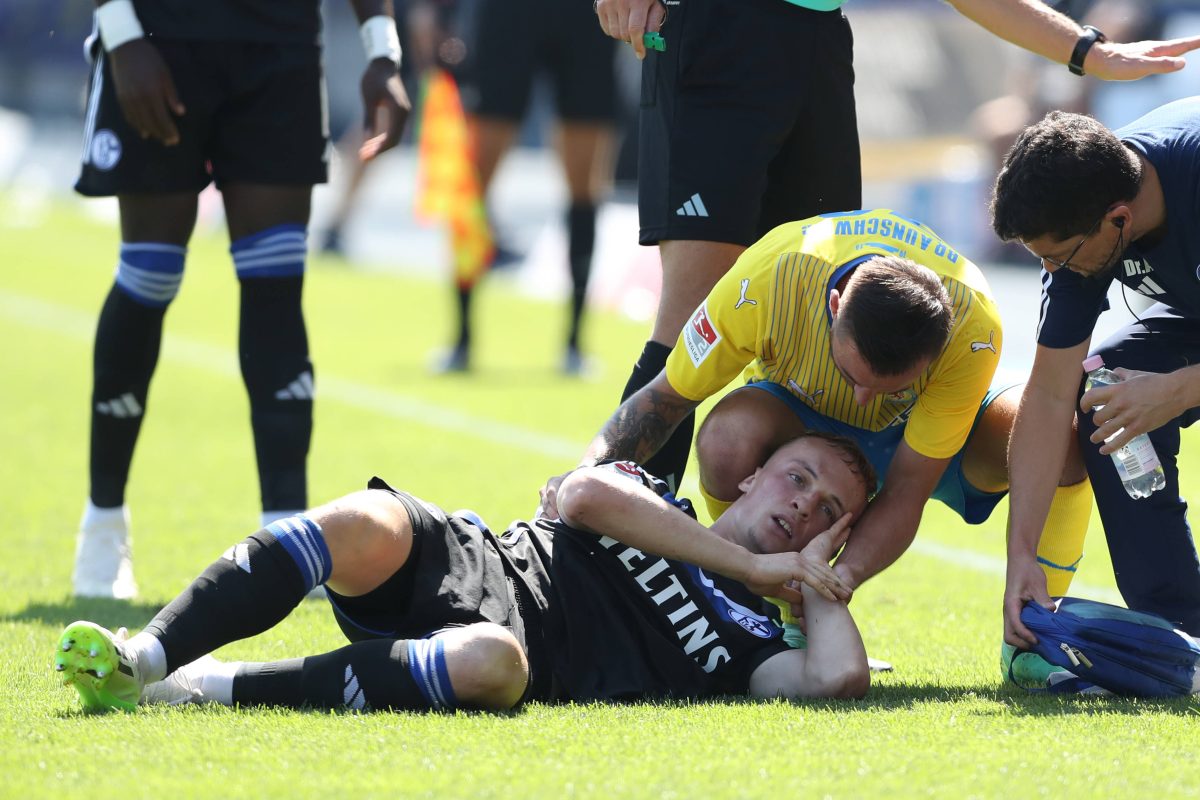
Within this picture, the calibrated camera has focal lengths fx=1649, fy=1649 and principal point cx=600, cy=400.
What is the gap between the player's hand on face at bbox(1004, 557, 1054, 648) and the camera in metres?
3.56

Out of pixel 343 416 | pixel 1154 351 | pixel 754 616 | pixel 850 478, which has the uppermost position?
pixel 1154 351

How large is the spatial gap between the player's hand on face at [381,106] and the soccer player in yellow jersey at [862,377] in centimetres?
141

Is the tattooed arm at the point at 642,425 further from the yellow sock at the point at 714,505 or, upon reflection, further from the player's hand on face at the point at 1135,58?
the player's hand on face at the point at 1135,58

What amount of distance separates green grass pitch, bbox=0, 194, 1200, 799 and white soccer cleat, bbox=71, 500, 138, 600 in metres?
0.08

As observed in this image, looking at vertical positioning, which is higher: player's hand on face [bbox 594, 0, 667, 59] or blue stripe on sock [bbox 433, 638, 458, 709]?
player's hand on face [bbox 594, 0, 667, 59]

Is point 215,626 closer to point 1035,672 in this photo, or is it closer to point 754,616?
point 754,616

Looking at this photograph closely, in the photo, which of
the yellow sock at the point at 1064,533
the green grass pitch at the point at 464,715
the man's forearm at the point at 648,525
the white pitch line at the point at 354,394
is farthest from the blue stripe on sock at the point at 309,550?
the white pitch line at the point at 354,394

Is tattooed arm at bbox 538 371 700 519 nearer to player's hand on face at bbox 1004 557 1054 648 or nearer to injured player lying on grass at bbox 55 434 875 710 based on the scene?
injured player lying on grass at bbox 55 434 875 710

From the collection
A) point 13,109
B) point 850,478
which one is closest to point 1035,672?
point 850,478

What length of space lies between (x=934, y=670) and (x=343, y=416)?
4781mm

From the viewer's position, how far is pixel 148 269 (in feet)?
15.0

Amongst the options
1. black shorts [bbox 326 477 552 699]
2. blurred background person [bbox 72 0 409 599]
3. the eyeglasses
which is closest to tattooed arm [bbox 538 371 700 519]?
black shorts [bbox 326 477 552 699]

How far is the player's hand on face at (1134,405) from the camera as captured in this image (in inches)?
138

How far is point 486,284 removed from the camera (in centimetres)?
1395
